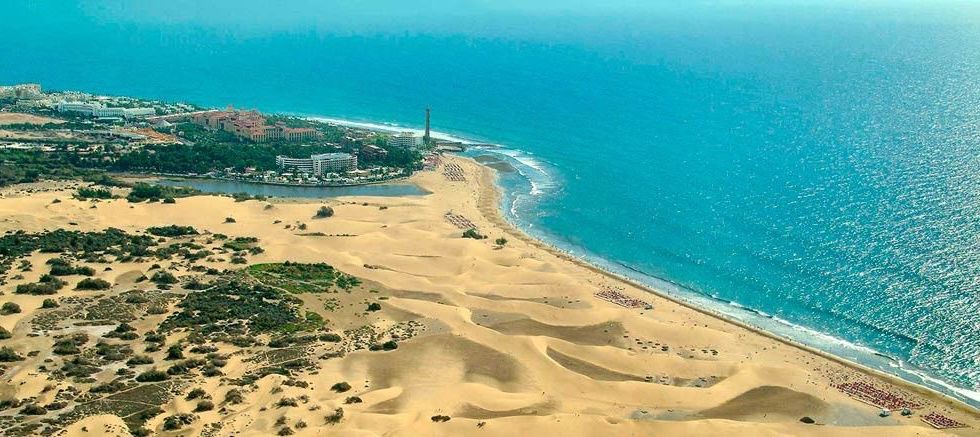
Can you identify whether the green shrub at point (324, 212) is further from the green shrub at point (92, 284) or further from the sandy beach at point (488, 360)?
the green shrub at point (92, 284)

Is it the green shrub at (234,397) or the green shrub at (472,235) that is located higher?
the green shrub at (472,235)

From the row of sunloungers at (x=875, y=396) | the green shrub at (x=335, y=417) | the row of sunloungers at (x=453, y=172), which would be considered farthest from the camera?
the row of sunloungers at (x=453, y=172)

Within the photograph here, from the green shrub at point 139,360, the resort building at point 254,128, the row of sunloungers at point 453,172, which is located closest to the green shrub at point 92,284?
the green shrub at point 139,360

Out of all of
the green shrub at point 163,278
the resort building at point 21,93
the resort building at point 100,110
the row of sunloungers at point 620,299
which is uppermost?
the resort building at point 21,93

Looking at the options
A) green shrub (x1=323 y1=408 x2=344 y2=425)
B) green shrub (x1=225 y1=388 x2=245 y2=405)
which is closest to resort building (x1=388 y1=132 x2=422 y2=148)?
green shrub (x1=225 y1=388 x2=245 y2=405)

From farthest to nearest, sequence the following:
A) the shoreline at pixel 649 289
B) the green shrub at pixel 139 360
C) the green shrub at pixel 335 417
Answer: the shoreline at pixel 649 289 < the green shrub at pixel 139 360 < the green shrub at pixel 335 417

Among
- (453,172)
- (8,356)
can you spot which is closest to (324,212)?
(453,172)

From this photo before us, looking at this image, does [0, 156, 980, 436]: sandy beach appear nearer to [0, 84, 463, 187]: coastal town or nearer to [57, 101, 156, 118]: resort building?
[0, 84, 463, 187]: coastal town

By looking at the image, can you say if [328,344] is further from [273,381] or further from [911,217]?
[911,217]
